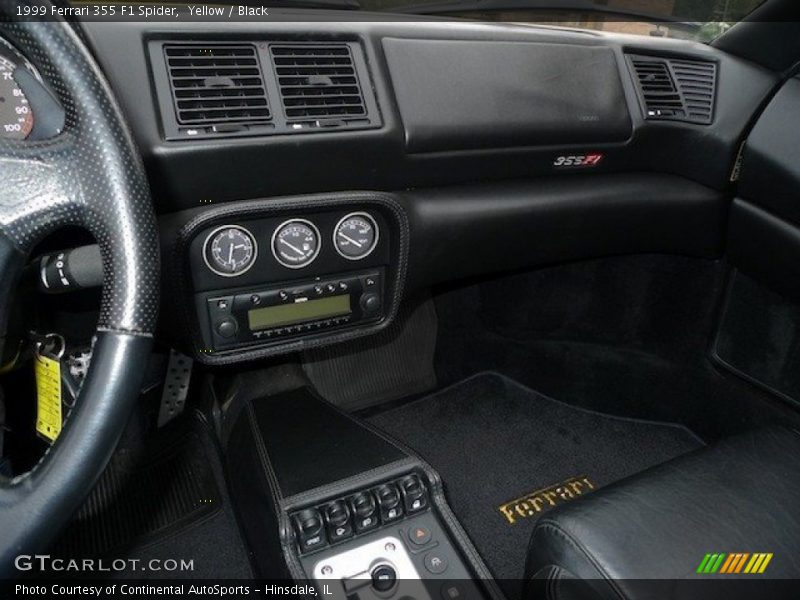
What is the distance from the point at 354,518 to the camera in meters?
1.36

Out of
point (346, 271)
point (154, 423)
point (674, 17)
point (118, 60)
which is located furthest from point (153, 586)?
point (674, 17)

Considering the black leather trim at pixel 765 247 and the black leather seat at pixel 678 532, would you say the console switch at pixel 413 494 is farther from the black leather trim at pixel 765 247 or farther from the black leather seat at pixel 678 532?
the black leather trim at pixel 765 247

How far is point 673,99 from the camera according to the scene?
1687 millimetres

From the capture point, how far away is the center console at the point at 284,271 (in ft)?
4.15

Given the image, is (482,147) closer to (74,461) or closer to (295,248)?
(295,248)

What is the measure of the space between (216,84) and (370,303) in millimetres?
531

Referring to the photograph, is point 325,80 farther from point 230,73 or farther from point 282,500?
point 282,500

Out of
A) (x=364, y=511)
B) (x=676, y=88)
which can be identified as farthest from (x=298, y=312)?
(x=676, y=88)

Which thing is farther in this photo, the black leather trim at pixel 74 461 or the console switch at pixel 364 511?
the console switch at pixel 364 511

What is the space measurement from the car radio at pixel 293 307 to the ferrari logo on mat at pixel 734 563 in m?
0.78

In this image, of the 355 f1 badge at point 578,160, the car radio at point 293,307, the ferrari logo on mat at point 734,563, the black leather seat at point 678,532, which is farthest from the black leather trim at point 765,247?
the car radio at point 293,307

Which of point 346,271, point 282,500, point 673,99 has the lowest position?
point 282,500

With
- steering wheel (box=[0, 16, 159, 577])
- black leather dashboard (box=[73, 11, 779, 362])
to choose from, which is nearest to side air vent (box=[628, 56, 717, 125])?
black leather dashboard (box=[73, 11, 779, 362])

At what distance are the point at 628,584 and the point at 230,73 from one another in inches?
39.4
